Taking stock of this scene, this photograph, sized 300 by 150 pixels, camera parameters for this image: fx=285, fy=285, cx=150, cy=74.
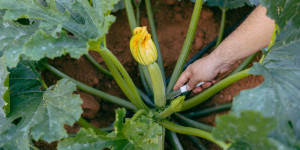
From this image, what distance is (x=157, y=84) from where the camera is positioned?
185 cm

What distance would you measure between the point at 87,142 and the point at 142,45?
2.01 ft

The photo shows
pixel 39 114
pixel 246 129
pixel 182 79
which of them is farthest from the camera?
pixel 182 79

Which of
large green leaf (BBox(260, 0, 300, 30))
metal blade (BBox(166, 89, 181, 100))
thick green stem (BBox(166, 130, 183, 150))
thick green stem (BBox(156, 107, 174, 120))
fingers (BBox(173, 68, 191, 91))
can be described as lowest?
thick green stem (BBox(166, 130, 183, 150))

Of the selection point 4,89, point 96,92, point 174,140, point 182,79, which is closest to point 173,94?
point 182,79

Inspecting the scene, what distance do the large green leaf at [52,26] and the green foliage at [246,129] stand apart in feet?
2.26

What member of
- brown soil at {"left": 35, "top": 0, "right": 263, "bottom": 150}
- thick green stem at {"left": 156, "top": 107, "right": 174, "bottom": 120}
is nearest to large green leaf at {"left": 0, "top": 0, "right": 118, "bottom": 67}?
thick green stem at {"left": 156, "top": 107, "right": 174, "bottom": 120}

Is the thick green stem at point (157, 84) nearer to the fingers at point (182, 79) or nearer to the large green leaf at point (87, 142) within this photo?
the fingers at point (182, 79)

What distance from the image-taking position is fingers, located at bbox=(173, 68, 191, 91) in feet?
6.24

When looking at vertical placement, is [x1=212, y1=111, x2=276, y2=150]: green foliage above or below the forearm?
below

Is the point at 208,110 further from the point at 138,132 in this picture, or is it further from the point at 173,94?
the point at 138,132

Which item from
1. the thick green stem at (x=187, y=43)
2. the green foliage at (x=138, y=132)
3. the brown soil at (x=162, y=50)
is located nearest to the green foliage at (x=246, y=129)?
the green foliage at (x=138, y=132)

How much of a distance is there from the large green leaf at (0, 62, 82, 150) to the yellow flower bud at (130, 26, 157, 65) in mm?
419

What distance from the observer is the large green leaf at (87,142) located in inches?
52.8

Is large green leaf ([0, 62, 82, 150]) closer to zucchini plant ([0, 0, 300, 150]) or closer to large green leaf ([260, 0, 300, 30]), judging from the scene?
zucchini plant ([0, 0, 300, 150])
